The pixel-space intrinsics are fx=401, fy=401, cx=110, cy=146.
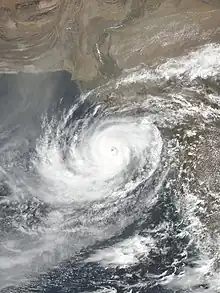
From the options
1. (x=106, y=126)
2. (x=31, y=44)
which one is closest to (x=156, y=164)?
(x=106, y=126)

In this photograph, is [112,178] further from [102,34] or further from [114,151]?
[102,34]

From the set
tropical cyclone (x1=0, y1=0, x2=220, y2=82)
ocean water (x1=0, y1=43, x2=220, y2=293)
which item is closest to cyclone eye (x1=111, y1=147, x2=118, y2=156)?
ocean water (x1=0, y1=43, x2=220, y2=293)

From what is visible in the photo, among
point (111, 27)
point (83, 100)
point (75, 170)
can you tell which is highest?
point (111, 27)

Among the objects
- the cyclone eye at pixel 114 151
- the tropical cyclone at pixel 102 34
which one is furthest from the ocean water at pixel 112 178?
the tropical cyclone at pixel 102 34

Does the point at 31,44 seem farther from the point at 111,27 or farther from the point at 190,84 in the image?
the point at 190,84

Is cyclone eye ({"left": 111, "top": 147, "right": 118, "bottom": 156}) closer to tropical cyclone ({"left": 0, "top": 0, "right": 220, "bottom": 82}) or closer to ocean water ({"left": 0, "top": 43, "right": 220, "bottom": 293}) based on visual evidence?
ocean water ({"left": 0, "top": 43, "right": 220, "bottom": 293})

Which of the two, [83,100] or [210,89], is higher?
[83,100]

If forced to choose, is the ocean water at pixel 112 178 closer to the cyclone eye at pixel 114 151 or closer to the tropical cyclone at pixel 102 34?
the cyclone eye at pixel 114 151

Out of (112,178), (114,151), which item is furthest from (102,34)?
(112,178)
